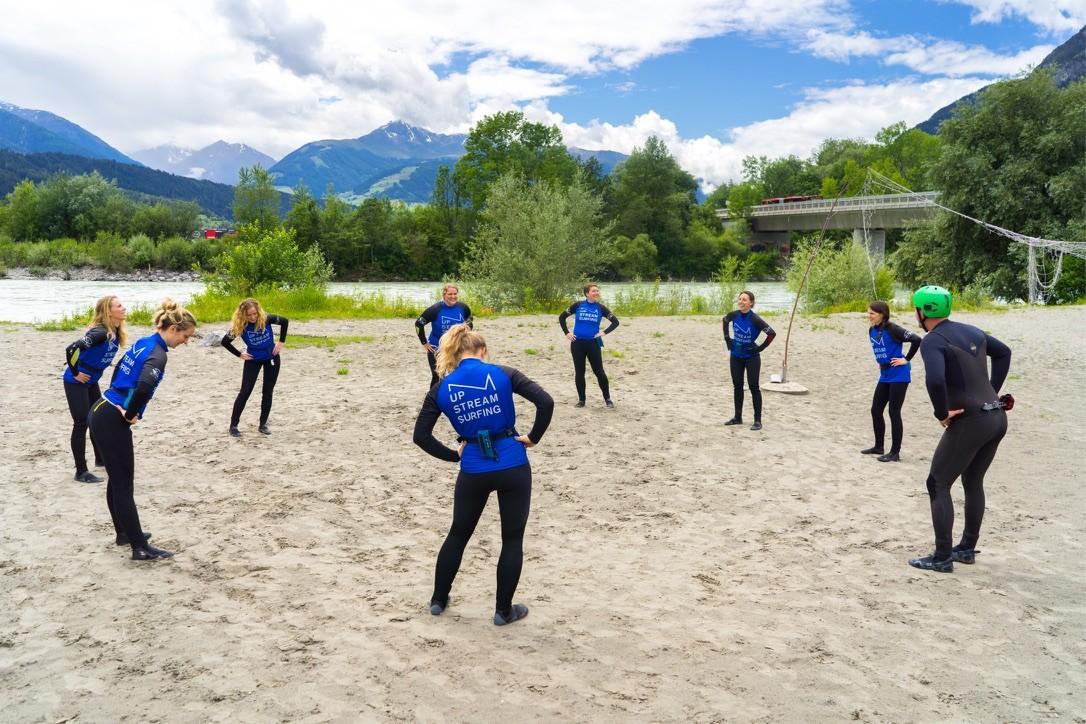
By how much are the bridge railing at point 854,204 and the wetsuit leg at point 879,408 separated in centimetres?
2802

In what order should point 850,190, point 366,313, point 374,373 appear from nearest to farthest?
point 374,373, point 366,313, point 850,190

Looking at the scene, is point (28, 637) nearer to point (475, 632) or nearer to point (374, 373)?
point (475, 632)

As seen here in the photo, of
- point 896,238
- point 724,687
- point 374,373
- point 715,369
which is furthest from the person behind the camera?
point 896,238

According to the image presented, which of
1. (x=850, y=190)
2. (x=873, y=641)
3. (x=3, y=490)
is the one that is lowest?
(x=873, y=641)

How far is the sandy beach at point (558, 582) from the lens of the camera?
3.94 m

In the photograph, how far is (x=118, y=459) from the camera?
527 cm

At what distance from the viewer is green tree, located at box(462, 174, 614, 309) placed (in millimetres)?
28875

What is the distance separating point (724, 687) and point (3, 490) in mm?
7082

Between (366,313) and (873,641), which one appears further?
(366,313)

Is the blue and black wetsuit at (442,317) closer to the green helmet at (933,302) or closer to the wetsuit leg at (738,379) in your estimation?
the wetsuit leg at (738,379)

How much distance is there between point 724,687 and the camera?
4031 millimetres

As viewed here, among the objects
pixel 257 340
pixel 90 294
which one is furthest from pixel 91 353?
pixel 90 294

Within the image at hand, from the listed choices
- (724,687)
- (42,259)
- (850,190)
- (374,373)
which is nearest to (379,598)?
(724,687)

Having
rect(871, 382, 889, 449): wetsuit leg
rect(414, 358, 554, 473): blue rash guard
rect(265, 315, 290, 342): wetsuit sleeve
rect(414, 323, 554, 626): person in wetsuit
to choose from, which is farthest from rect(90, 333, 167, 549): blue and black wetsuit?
rect(871, 382, 889, 449): wetsuit leg
